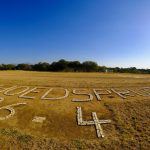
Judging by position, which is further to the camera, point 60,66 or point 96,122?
point 60,66

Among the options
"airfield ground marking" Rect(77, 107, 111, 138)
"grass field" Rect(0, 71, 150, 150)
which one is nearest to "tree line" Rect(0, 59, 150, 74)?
"grass field" Rect(0, 71, 150, 150)

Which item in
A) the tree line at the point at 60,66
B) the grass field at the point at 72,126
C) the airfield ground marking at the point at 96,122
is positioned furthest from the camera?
the tree line at the point at 60,66

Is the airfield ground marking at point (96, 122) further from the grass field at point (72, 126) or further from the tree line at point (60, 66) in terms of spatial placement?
the tree line at point (60, 66)

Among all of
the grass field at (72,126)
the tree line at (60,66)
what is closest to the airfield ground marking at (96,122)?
the grass field at (72,126)

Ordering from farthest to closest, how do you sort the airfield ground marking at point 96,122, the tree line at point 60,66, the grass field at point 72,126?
1. the tree line at point 60,66
2. the airfield ground marking at point 96,122
3. the grass field at point 72,126

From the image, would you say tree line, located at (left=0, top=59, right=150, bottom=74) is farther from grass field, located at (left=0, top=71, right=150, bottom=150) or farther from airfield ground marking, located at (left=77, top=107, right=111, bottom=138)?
airfield ground marking, located at (left=77, top=107, right=111, bottom=138)

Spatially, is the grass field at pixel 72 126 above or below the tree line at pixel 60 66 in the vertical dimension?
below

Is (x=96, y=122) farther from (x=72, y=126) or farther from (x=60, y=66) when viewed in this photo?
(x=60, y=66)

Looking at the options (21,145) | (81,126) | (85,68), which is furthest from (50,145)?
(85,68)

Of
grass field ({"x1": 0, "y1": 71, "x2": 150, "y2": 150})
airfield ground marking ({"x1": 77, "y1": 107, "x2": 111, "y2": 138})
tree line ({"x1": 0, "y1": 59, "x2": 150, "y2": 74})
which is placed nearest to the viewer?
grass field ({"x1": 0, "y1": 71, "x2": 150, "y2": 150})

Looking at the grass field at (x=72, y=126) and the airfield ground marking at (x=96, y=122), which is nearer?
the grass field at (x=72, y=126)

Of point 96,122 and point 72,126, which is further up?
point 96,122

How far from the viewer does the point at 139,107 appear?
15.7 meters

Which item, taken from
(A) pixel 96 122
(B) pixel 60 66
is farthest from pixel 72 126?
(B) pixel 60 66
